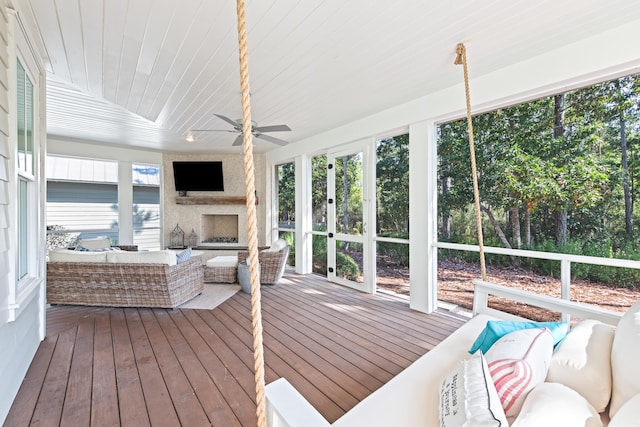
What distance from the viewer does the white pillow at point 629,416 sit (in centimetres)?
66

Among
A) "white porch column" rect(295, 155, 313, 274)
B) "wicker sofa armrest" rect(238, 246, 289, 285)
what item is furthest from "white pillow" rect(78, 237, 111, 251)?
"white porch column" rect(295, 155, 313, 274)

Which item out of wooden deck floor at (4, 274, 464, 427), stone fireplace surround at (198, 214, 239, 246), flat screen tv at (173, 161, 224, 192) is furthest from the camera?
stone fireplace surround at (198, 214, 239, 246)

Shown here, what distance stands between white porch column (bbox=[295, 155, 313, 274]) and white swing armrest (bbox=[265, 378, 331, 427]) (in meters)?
4.26

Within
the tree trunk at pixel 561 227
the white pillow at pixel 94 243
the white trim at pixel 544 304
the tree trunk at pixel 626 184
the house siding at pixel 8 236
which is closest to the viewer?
the white trim at pixel 544 304

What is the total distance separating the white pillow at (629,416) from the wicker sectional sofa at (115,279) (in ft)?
11.6

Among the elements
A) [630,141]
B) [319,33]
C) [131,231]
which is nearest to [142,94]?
[319,33]

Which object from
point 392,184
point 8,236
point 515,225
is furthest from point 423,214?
point 8,236

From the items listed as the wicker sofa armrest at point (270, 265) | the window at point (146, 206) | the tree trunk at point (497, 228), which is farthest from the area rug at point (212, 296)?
the tree trunk at point (497, 228)

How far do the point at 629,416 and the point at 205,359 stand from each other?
95.3 inches

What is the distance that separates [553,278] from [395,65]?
2428 millimetres

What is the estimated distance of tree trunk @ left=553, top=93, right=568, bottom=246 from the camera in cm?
247

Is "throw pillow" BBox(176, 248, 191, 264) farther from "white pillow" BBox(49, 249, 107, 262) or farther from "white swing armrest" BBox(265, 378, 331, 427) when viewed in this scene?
"white swing armrest" BBox(265, 378, 331, 427)

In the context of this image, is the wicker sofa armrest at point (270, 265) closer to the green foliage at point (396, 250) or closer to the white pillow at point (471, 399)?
the green foliage at point (396, 250)

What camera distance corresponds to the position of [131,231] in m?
5.73
